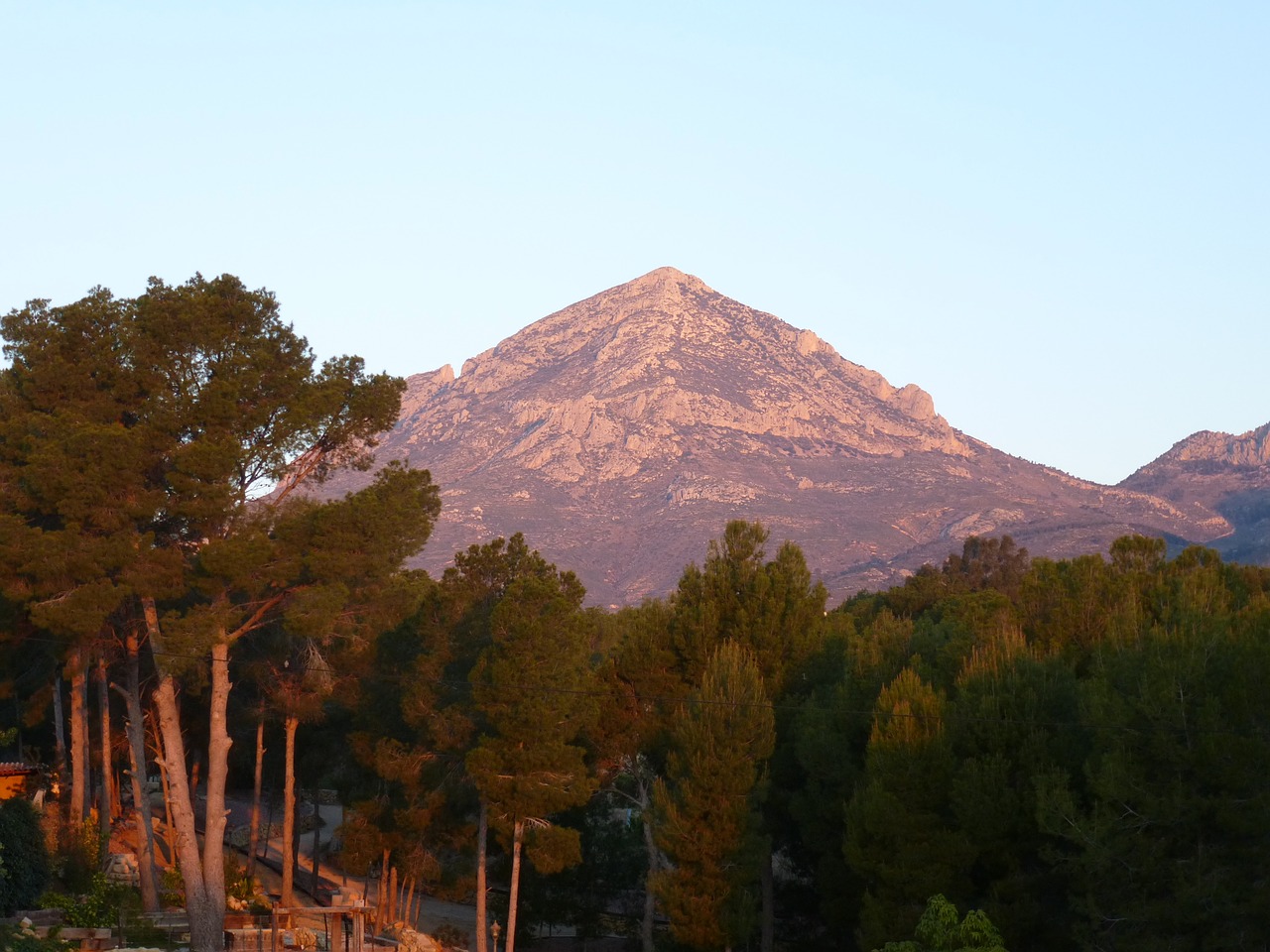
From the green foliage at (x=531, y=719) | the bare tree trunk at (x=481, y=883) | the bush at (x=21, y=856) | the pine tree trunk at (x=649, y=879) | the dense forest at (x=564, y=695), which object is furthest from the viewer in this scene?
the pine tree trunk at (x=649, y=879)

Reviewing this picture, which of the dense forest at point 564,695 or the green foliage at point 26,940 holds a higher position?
the dense forest at point 564,695

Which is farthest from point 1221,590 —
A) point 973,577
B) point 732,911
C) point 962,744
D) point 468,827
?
point 973,577

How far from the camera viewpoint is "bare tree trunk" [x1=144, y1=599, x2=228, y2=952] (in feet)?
86.0

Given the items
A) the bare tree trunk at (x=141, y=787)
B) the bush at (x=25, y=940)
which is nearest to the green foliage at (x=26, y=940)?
the bush at (x=25, y=940)

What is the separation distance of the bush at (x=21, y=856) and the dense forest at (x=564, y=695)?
0.60 feet

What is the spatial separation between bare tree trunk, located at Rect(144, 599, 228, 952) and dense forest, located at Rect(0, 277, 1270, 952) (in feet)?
0.20

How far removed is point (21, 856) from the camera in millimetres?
25625

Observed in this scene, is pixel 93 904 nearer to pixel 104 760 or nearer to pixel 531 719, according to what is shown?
pixel 104 760

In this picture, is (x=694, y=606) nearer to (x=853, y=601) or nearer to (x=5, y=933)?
(x=5, y=933)

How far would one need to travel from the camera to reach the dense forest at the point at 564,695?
25484mm

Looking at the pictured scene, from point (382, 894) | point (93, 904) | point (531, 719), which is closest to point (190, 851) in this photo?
point (93, 904)

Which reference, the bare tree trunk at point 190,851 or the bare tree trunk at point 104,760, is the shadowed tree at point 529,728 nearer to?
the bare tree trunk at point 190,851

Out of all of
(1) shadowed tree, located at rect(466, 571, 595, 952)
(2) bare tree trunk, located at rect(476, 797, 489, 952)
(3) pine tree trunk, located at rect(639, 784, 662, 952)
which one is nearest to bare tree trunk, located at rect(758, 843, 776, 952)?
(3) pine tree trunk, located at rect(639, 784, 662, 952)

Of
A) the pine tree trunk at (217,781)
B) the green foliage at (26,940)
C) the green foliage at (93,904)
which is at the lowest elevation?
the green foliage at (93,904)
